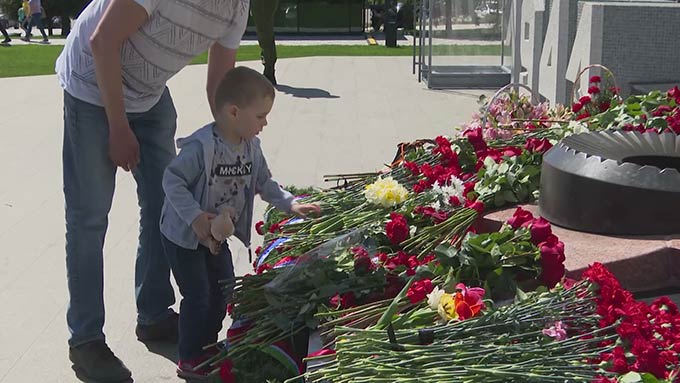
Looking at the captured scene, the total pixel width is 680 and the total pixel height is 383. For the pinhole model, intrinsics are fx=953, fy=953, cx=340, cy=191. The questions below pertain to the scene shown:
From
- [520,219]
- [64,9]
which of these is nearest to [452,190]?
[520,219]

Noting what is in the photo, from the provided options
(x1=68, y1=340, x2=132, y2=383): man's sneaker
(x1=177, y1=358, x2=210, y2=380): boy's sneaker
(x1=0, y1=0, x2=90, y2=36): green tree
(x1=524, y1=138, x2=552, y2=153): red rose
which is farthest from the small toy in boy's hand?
(x1=0, y1=0, x2=90, y2=36): green tree

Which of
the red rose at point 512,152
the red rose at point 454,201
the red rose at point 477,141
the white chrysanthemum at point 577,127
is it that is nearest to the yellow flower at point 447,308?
the red rose at point 454,201

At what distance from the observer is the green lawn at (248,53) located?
520 inches

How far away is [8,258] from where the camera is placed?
5395mm

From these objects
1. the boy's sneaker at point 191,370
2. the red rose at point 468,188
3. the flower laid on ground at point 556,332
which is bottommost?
the boy's sneaker at point 191,370

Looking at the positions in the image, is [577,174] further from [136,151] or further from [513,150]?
[136,151]

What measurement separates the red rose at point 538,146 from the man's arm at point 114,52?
6.24ft

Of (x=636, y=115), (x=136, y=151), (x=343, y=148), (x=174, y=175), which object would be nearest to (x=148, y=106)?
(x=136, y=151)

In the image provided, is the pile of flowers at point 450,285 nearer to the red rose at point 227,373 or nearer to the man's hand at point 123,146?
the red rose at point 227,373

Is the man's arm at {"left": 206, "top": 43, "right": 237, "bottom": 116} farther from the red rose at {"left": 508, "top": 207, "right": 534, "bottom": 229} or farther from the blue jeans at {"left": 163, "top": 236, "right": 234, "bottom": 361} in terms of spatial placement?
the red rose at {"left": 508, "top": 207, "right": 534, "bottom": 229}

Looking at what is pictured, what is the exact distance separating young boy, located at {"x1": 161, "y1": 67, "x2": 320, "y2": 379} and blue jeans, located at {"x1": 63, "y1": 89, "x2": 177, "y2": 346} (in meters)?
0.32

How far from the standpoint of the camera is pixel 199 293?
3576 mm

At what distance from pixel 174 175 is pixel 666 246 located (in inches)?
68.7

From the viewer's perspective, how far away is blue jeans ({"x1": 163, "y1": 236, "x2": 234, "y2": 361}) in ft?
11.6
